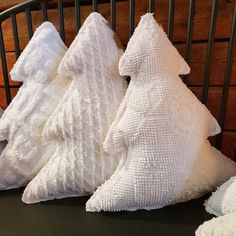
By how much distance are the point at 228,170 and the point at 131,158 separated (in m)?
0.26

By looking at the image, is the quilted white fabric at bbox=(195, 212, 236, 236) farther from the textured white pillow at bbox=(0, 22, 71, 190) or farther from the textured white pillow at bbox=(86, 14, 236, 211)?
the textured white pillow at bbox=(0, 22, 71, 190)

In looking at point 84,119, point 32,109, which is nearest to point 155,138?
point 84,119

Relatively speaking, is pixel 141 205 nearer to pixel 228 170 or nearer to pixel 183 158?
pixel 183 158

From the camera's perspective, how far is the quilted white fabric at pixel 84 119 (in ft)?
2.30

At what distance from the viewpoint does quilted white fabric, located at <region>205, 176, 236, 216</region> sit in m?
0.59

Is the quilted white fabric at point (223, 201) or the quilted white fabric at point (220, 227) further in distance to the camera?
the quilted white fabric at point (223, 201)

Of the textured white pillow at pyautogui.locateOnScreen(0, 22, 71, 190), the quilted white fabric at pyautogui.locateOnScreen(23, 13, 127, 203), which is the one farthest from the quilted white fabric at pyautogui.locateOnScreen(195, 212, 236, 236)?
the textured white pillow at pyautogui.locateOnScreen(0, 22, 71, 190)

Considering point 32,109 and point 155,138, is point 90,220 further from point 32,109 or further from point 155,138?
point 32,109

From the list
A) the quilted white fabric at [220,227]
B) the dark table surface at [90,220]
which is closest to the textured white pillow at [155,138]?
the dark table surface at [90,220]

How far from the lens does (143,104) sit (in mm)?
664

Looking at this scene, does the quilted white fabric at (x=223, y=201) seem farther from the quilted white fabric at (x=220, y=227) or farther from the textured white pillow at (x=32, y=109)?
the textured white pillow at (x=32, y=109)

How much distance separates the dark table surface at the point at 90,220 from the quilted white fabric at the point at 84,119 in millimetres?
47

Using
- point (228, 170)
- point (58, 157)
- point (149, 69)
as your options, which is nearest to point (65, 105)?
point (58, 157)

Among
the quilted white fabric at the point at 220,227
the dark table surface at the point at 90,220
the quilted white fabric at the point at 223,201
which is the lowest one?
the dark table surface at the point at 90,220
